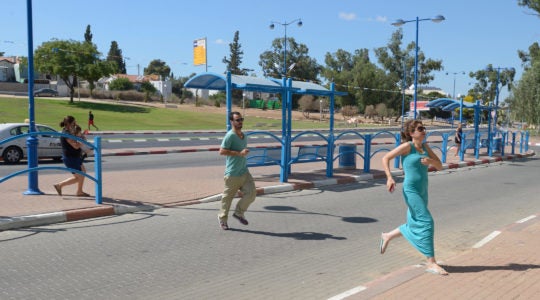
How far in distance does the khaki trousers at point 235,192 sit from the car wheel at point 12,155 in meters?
11.7

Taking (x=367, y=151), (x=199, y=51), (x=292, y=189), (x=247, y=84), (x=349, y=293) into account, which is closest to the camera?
(x=349, y=293)

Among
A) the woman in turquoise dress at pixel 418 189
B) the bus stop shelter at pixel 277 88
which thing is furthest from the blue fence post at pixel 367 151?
the woman in turquoise dress at pixel 418 189

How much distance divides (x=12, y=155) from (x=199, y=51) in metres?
43.0

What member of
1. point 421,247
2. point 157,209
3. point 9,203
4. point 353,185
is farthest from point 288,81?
point 421,247

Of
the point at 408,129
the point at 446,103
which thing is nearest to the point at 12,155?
the point at 408,129

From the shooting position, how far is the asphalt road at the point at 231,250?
4.95 m

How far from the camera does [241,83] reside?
12.4 metres

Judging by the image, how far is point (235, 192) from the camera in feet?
24.3

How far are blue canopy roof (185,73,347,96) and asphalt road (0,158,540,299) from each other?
3238 mm

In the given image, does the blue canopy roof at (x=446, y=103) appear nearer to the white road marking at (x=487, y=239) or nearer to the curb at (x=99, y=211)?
the curb at (x=99, y=211)

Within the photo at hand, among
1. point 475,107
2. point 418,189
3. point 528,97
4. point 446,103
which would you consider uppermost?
point 528,97

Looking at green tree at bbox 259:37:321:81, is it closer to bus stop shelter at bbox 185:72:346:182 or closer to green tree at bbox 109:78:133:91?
green tree at bbox 109:78:133:91

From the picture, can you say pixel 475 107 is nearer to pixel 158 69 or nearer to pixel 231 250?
pixel 231 250

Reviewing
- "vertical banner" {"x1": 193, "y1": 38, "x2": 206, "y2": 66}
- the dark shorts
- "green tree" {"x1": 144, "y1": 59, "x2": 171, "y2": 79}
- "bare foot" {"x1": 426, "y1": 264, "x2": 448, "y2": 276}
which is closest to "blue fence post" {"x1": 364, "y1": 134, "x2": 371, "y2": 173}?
the dark shorts
